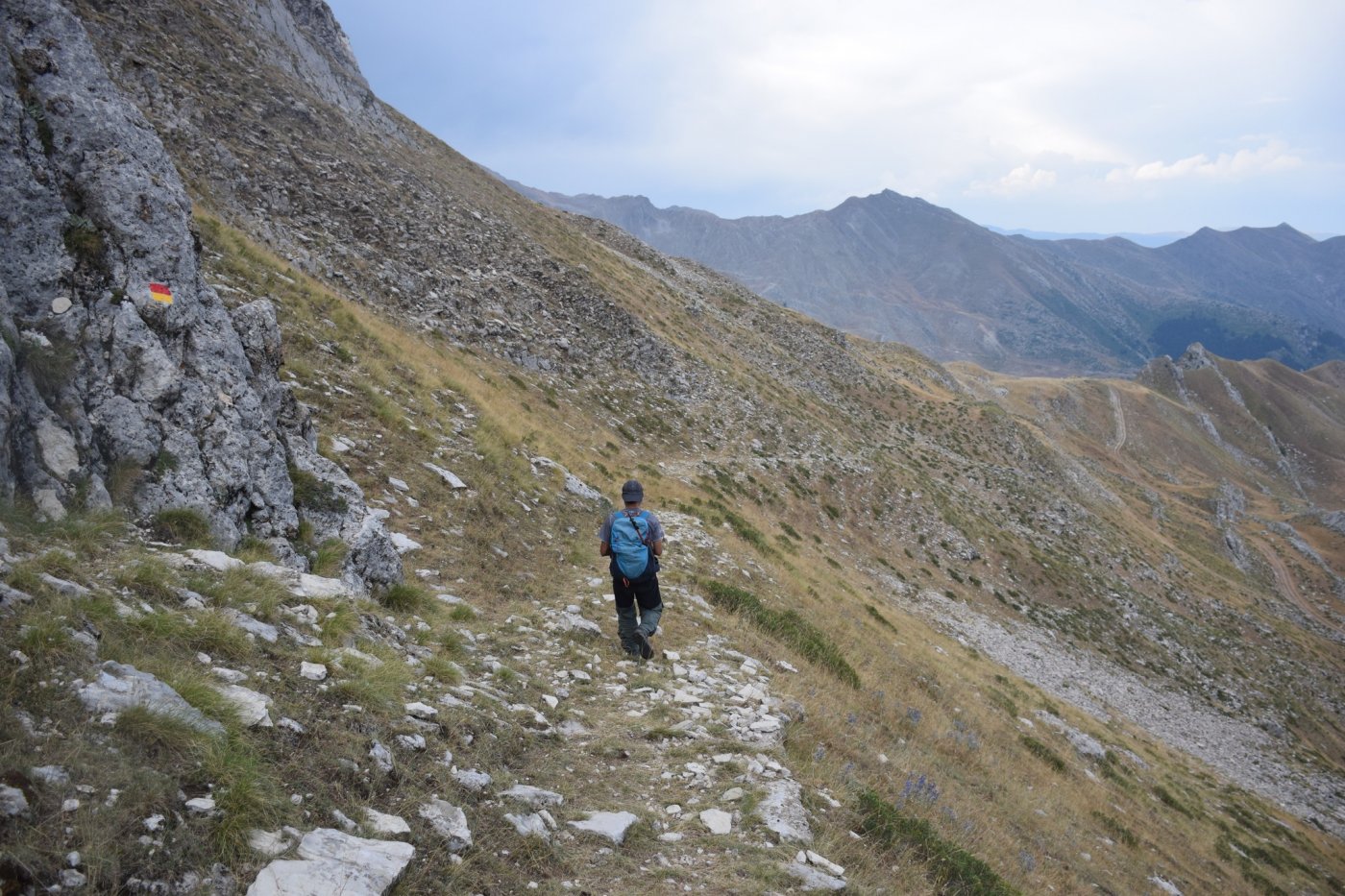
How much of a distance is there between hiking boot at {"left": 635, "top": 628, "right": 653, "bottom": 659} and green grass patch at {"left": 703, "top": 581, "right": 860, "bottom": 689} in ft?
15.2

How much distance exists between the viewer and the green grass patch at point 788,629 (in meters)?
14.0

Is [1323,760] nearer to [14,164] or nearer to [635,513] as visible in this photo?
[635,513]

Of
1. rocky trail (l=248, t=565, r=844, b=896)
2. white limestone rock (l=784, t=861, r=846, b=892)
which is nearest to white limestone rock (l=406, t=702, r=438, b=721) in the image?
rocky trail (l=248, t=565, r=844, b=896)

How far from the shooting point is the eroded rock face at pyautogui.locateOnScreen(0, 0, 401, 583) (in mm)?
6938

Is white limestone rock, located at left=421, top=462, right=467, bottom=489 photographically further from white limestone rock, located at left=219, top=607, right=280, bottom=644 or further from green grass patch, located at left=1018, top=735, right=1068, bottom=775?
green grass patch, located at left=1018, top=735, right=1068, bottom=775

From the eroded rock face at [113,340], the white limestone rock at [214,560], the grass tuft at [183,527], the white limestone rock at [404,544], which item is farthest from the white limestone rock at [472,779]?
the white limestone rock at [404,544]

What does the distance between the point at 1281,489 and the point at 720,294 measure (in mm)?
159918

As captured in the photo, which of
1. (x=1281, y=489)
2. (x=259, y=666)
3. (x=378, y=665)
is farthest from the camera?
(x=1281, y=489)

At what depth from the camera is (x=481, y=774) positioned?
5.92 metres

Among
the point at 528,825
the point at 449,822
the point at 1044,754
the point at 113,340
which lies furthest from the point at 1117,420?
the point at 113,340

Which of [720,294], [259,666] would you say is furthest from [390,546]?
[720,294]

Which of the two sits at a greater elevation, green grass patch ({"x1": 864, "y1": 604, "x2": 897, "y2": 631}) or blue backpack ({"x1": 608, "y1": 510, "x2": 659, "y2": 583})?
blue backpack ({"x1": 608, "y1": 510, "x2": 659, "y2": 583})

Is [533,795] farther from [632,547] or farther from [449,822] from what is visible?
[632,547]

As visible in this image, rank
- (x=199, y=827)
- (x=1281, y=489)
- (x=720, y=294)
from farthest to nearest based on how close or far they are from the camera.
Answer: (x=1281, y=489)
(x=720, y=294)
(x=199, y=827)
